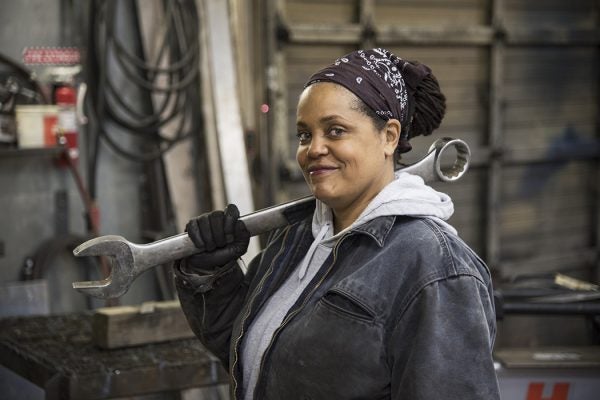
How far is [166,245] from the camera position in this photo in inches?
86.4

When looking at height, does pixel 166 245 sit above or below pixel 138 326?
above

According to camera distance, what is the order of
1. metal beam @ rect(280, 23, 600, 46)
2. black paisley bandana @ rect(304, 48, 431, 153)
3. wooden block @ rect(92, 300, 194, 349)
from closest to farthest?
black paisley bandana @ rect(304, 48, 431, 153), wooden block @ rect(92, 300, 194, 349), metal beam @ rect(280, 23, 600, 46)

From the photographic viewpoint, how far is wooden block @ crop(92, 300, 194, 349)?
2.87 m

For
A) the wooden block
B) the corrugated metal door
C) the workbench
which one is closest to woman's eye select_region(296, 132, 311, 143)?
the workbench

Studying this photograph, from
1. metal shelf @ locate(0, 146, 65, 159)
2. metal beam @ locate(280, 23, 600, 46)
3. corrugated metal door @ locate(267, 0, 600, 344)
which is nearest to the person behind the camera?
metal shelf @ locate(0, 146, 65, 159)

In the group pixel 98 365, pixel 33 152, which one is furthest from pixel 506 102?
pixel 98 365

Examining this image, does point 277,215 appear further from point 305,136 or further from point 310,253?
point 305,136

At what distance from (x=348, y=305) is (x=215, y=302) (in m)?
0.55

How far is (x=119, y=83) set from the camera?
4594 mm

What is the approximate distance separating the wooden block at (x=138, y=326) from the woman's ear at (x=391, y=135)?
132 centimetres

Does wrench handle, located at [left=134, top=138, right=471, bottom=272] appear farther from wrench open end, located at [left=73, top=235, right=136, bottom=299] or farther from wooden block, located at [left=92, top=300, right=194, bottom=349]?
wooden block, located at [left=92, top=300, right=194, bottom=349]

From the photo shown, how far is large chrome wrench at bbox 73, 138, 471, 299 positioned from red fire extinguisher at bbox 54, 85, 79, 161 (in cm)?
204

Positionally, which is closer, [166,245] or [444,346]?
[444,346]

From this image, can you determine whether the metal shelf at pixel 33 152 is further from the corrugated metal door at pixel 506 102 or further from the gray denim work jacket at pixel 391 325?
the gray denim work jacket at pixel 391 325
